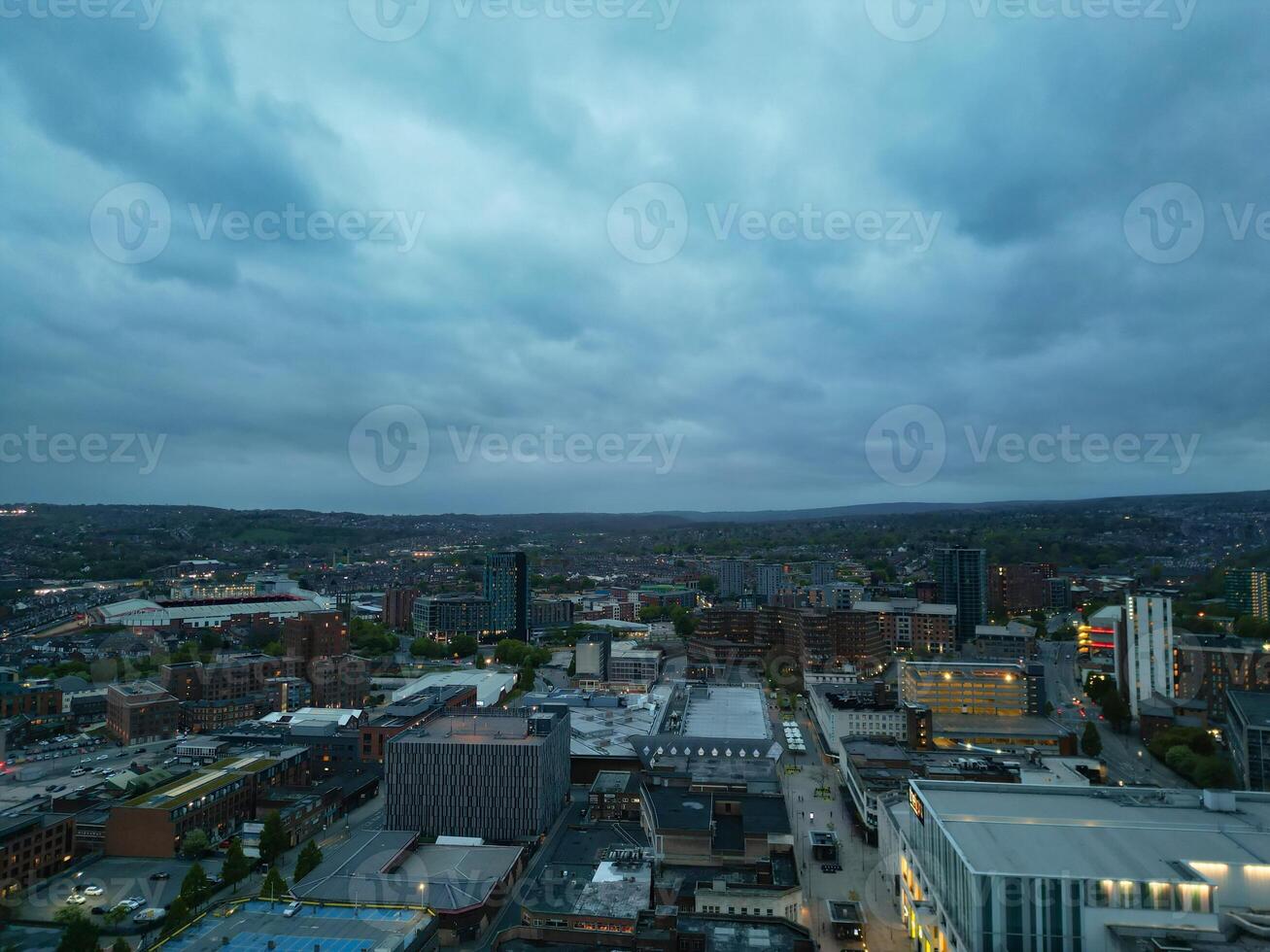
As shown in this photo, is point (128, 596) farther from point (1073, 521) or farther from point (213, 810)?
point (1073, 521)

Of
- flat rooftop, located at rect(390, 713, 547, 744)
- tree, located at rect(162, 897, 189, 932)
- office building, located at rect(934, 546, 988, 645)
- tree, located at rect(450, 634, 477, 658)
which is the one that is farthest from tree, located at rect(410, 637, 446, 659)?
office building, located at rect(934, 546, 988, 645)

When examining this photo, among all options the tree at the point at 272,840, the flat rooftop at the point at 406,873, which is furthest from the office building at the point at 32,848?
the flat rooftop at the point at 406,873

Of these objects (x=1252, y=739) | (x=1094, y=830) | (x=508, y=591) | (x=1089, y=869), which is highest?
(x=1089, y=869)

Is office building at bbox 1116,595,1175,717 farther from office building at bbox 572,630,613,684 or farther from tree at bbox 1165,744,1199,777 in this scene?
office building at bbox 572,630,613,684

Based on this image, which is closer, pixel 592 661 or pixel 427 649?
pixel 592 661

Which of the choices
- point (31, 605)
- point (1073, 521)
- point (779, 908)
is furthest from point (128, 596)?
point (1073, 521)

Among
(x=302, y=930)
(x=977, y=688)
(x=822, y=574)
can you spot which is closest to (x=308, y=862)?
(x=302, y=930)

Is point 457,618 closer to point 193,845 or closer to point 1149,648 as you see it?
point 193,845

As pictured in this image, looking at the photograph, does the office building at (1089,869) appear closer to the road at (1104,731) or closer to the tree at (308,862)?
the road at (1104,731)
